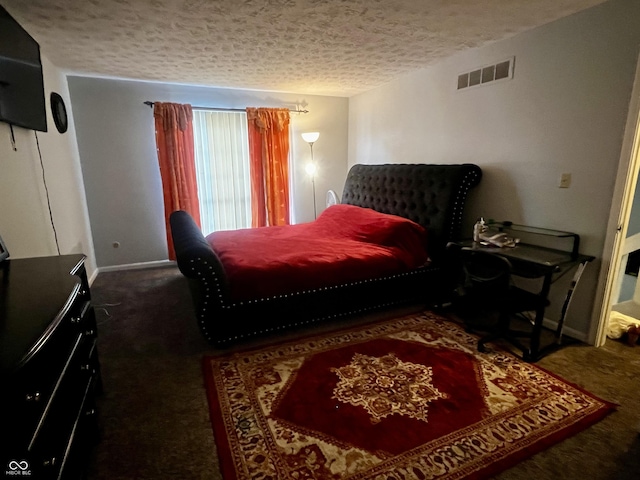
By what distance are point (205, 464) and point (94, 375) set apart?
2.54ft

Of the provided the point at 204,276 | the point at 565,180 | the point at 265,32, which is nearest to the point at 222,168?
the point at 265,32

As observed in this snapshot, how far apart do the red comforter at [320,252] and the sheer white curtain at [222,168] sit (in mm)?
1135

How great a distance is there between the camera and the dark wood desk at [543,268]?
2.22 meters

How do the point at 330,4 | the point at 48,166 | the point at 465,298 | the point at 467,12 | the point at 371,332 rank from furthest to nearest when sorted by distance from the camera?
the point at 465,298 → the point at 48,166 → the point at 371,332 → the point at 467,12 → the point at 330,4

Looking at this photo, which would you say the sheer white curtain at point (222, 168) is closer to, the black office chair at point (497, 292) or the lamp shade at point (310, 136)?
the lamp shade at point (310, 136)

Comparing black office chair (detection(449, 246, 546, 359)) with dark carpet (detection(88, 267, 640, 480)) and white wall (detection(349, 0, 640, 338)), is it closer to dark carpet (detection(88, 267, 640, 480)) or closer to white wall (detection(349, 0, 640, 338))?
dark carpet (detection(88, 267, 640, 480))

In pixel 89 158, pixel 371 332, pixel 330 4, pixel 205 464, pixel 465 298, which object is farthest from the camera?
pixel 89 158

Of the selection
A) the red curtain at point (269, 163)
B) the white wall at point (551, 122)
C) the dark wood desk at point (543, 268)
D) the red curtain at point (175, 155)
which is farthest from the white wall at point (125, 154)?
the dark wood desk at point (543, 268)

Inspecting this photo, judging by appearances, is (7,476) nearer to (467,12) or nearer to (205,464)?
(205,464)

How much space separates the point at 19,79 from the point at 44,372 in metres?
2.04

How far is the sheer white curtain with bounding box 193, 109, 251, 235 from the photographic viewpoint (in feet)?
14.6

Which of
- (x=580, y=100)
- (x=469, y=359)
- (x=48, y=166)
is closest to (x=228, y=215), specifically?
(x=48, y=166)

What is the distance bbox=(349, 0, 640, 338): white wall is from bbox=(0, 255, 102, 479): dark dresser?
310 cm

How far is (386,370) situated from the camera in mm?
2166
